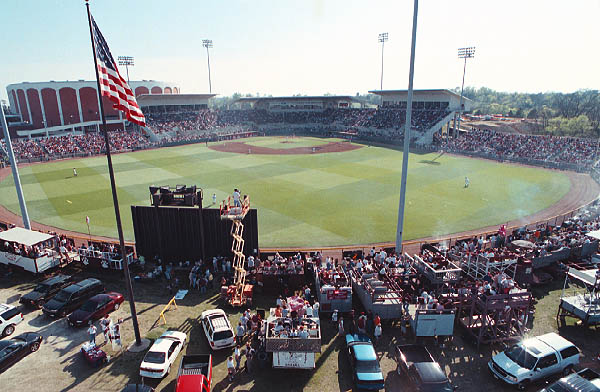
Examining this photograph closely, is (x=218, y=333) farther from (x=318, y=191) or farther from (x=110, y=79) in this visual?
(x=318, y=191)

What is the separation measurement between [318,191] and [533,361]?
84.4 ft

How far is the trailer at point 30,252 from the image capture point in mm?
18562

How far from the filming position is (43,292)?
53.3 ft

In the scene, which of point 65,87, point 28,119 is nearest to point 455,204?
point 65,87

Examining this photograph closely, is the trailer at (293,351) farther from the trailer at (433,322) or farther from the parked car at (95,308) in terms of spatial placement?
the parked car at (95,308)

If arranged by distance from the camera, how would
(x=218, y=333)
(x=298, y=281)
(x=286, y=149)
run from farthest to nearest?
(x=286, y=149) < (x=298, y=281) < (x=218, y=333)

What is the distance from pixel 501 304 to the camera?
43.2ft

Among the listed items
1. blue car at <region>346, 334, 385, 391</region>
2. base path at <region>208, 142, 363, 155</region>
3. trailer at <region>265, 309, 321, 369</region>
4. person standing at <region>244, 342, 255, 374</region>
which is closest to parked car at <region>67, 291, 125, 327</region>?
person standing at <region>244, 342, 255, 374</region>

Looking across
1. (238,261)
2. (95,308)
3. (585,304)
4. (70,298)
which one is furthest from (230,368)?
(585,304)

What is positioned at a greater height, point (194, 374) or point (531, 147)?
point (531, 147)

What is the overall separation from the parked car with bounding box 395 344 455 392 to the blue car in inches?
37.5

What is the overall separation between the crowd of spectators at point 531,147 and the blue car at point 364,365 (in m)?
49.1

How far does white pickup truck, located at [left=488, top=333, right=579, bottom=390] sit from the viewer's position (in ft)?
36.9

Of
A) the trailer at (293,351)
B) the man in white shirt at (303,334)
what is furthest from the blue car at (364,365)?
the man in white shirt at (303,334)
